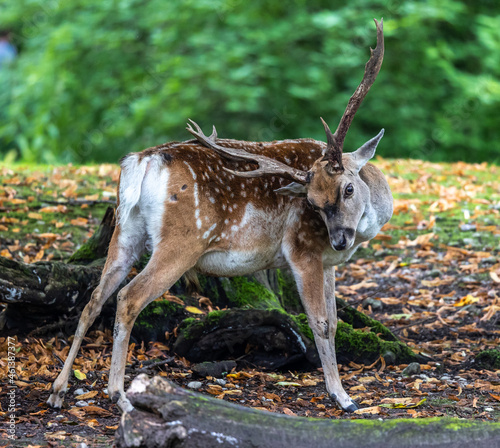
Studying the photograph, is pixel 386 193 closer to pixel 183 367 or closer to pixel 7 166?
pixel 183 367

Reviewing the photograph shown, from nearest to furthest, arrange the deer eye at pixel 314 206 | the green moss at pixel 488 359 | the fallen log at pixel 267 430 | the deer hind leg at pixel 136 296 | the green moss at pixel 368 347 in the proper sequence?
the fallen log at pixel 267 430, the deer hind leg at pixel 136 296, the deer eye at pixel 314 206, the green moss at pixel 488 359, the green moss at pixel 368 347

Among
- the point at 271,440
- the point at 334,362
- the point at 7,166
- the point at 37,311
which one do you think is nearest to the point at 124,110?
the point at 7,166

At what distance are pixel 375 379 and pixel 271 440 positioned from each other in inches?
94.5

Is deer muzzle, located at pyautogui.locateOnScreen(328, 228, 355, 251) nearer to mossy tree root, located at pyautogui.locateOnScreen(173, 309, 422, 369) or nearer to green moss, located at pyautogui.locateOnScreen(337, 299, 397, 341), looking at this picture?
mossy tree root, located at pyautogui.locateOnScreen(173, 309, 422, 369)

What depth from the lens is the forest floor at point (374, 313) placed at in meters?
4.39

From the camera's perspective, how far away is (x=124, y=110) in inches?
563

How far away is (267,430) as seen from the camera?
2.91 m

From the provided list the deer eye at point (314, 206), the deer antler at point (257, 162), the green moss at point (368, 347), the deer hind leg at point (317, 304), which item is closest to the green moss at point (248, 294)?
the green moss at point (368, 347)

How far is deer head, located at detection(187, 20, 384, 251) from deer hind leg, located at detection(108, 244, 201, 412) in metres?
0.72

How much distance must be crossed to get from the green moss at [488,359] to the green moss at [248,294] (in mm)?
1583

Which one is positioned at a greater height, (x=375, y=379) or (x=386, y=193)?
(x=386, y=193)

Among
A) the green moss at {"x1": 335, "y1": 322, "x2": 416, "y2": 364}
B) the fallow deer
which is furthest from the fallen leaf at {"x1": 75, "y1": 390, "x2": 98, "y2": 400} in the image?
the green moss at {"x1": 335, "y1": 322, "x2": 416, "y2": 364}

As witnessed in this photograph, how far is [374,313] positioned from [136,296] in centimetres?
301

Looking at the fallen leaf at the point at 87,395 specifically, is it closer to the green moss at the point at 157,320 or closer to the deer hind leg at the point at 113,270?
the deer hind leg at the point at 113,270
